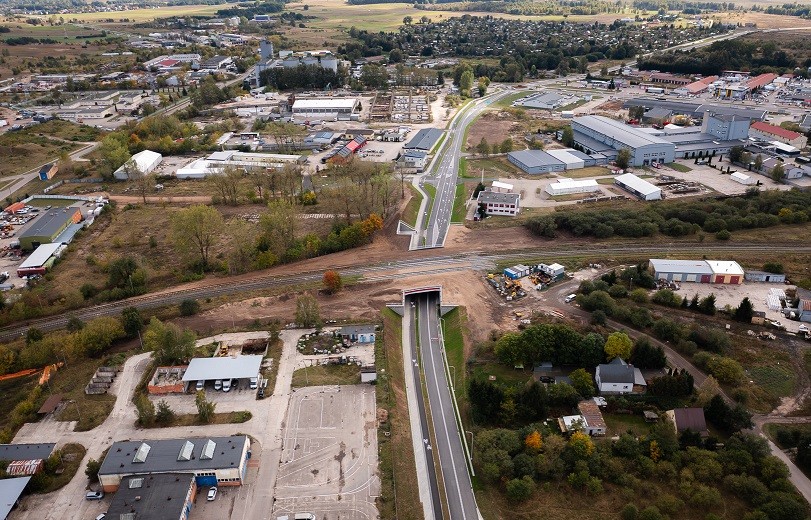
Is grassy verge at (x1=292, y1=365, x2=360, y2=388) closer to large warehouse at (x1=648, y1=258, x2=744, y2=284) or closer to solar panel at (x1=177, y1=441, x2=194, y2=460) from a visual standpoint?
solar panel at (x1=177, y1=441, x2=194, y2=460)

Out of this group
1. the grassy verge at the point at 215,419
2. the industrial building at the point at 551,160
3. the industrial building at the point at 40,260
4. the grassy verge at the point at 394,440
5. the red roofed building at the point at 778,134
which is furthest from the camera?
the red roofed building at the point at 778,134

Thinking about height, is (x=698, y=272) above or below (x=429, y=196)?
below

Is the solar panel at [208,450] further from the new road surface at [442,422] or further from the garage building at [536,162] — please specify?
the garage building at [536,162]

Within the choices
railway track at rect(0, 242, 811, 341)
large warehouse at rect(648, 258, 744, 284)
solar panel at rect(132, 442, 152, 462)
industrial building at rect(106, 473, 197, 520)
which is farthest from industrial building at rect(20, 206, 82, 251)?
large warehouse at rect(648, 258, 744, 284)

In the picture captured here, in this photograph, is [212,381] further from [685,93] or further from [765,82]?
[765,82]

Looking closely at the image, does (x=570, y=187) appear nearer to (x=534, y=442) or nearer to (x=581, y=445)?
(x=581, y=445)

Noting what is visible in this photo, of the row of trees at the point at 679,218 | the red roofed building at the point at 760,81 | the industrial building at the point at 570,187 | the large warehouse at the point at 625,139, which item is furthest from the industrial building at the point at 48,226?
the red roofed building at the point at 760,81

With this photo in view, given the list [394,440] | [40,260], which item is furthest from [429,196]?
[40,260]
